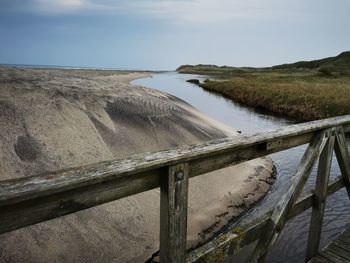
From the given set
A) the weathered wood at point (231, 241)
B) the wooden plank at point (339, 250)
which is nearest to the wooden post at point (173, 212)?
the weathered wood at point (231, 241)

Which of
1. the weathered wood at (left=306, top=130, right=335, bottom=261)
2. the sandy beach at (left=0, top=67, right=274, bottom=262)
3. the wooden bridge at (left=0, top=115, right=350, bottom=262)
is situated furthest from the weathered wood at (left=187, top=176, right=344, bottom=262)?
the sandy beach at (left=0, top=67, right=274, bottom=262)

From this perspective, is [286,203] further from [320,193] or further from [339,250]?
[339,250]

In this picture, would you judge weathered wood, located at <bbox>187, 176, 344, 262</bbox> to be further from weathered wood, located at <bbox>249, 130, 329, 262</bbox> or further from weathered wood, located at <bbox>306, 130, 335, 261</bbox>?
weathered wood, located at <bbox>306, 130, 335, 261</bbox>

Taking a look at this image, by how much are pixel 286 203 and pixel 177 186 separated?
5.12 ft

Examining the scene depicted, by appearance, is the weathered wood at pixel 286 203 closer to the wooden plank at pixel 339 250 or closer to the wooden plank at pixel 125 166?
the wooden plank at pixel 125 166

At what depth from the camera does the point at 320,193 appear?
4.10 m

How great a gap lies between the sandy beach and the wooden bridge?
2.85m

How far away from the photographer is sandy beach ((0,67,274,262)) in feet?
16.8

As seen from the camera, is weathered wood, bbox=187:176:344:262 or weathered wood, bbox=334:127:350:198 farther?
weathered wood, bbox=334:127:350:198

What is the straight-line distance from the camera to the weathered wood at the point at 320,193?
389cm

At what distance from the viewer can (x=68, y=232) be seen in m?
5.21

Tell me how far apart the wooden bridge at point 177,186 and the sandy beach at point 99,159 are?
9.36ft

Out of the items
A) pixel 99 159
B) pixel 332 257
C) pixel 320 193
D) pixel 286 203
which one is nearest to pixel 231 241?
pixel 286 203

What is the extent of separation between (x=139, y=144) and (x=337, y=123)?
5260 mm
